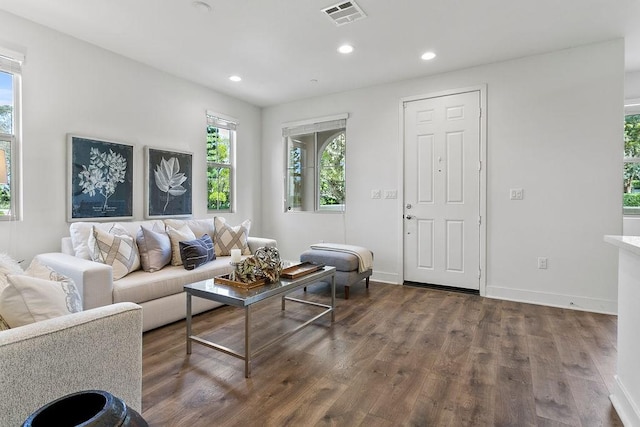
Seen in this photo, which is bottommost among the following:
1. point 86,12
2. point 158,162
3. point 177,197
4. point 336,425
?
point 336,425

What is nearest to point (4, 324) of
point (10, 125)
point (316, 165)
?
point (10, 125)

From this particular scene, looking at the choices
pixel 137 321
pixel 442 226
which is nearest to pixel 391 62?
pixel 442 226

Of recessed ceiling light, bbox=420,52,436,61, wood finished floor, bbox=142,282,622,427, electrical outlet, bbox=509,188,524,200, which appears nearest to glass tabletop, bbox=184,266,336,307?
wood finished floor, bbox=142,282,622,427

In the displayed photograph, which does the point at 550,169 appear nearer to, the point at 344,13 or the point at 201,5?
the point at 344,13

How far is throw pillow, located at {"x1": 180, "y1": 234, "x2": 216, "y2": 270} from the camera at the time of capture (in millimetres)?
3189

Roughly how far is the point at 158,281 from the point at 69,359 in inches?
68.8

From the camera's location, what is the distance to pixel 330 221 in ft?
16.2

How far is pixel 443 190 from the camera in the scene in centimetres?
408

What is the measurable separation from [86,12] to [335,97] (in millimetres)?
2990

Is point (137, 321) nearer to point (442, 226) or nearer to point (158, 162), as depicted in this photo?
point (158, 162)

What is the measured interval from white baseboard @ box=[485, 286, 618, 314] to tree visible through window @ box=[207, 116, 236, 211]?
368 centimetres

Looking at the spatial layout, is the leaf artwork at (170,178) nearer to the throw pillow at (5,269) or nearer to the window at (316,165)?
the window at (316,165)

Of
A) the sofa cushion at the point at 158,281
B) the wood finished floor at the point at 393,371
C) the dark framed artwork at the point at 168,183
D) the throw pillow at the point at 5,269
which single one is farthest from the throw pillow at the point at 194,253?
the throw pillow at the point at 5,269

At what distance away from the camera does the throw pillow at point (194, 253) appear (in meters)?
3.19
